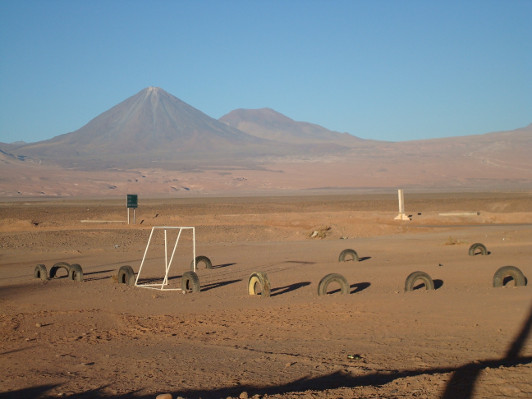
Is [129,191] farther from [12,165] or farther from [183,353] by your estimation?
[183,353]

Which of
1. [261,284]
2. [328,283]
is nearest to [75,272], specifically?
[261,284]

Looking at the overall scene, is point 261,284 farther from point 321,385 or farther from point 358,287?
point 321,385

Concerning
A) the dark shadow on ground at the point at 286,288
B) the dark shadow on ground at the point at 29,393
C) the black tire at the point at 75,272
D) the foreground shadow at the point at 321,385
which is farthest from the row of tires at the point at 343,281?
the dark shadow on ground at the point at 29,393

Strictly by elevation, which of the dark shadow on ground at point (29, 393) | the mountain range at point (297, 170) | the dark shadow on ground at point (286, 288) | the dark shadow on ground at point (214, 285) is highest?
the mountain range at point (297, 170)

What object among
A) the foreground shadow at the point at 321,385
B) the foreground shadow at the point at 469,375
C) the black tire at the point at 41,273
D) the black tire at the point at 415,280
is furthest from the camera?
the black tire at the point at 41,273

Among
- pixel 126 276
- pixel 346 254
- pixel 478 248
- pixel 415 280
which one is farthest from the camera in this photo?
pixel 478 248

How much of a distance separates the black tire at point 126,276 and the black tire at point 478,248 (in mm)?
10609

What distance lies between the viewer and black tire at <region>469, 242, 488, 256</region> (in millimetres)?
20703

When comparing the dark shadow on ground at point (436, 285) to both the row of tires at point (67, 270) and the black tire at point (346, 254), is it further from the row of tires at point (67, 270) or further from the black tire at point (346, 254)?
the row of tires at point (67, 270)

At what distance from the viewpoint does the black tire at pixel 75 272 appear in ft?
55.8

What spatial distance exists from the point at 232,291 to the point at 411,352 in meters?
6.78

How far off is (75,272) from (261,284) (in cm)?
598

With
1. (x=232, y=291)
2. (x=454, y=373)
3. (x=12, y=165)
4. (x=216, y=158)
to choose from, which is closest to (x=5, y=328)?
(x=232, y=291)

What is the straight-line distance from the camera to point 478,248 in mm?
21438
